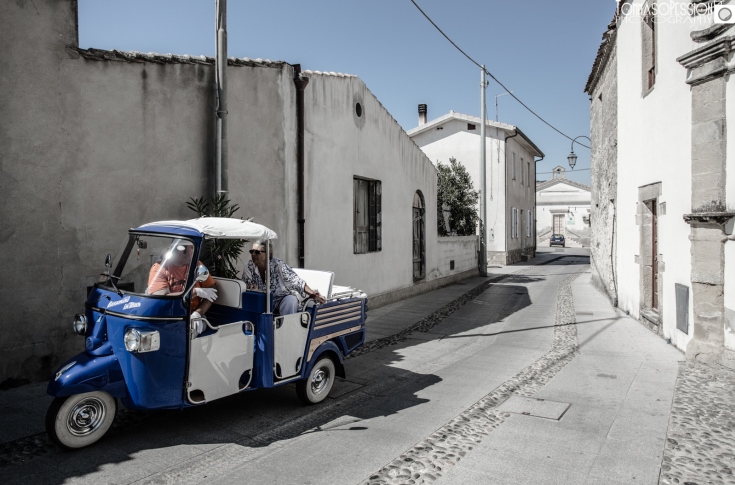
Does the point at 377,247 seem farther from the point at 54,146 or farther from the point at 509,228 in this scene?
the point at 509,228

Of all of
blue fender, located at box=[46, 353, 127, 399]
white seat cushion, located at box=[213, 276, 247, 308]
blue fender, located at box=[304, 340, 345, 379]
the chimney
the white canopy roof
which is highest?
the chimney

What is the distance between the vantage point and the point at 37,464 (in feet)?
13.6

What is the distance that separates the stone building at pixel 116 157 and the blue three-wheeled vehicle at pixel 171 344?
1863 millimetres

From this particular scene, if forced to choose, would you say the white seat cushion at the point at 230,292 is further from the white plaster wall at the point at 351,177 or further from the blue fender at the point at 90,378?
the white plaster wall at the point at 351,177

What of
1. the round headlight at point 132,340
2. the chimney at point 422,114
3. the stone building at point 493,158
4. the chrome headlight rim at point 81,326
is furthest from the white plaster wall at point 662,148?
the chimney at point 422,114

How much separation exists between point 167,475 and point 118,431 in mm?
1111

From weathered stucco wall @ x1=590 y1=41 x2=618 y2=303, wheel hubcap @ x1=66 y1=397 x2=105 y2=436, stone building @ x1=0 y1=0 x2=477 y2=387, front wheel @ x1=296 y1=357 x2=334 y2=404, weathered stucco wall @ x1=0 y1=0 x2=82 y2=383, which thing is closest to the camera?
wheel hubcap @ x1=66 y1=397 x2=105 y2=436

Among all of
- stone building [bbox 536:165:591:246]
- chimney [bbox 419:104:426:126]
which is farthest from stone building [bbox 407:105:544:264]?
stone building [bbox 536:165:591:246]

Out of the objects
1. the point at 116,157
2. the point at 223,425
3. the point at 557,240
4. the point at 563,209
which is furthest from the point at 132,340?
the point at 563,209

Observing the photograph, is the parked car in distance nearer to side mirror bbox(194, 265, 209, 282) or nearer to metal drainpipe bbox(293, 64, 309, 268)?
metal drainpipe bbox(293, 64, 309, 268)

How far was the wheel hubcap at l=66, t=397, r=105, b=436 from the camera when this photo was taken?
4.30m

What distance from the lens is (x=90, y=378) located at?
168 inches

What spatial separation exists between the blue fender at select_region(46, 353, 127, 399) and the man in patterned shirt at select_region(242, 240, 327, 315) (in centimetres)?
163

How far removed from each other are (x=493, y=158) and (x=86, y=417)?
25.6m
